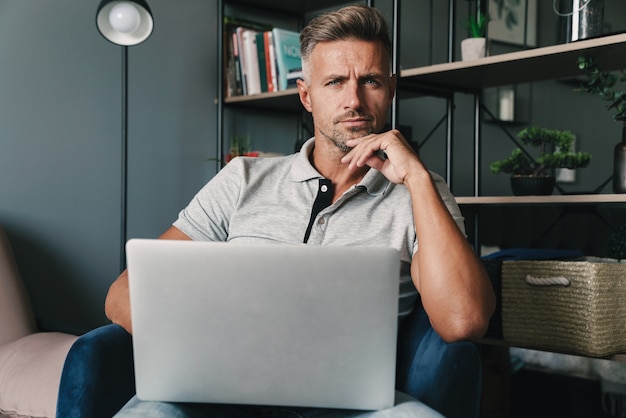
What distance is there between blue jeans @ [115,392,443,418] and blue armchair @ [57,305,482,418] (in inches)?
4.1

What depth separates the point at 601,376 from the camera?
106 inches

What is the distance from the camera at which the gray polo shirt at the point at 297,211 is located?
161 centimetres

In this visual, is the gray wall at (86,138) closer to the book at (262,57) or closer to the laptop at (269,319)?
the book at (262,57)

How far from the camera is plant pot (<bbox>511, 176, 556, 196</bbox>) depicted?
2322 mm

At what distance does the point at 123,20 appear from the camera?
7.54 ft

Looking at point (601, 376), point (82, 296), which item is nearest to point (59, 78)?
point (82, 296)

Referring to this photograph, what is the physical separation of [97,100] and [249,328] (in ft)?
6.09

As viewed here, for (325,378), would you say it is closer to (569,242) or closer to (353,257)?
(353,257)

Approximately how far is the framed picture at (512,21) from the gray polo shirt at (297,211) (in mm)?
2140

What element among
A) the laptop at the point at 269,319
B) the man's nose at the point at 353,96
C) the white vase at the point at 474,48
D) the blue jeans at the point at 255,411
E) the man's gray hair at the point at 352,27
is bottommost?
the blue jeans at the point at 255,411

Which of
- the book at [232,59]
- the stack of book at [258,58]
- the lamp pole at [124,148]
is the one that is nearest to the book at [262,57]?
the stack of book at [258,58]

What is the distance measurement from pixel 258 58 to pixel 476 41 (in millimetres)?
891

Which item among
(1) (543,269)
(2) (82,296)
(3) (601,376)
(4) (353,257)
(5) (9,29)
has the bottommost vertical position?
(3) (601,376)

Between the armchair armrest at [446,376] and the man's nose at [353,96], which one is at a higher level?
the man's nose at [353,96]
